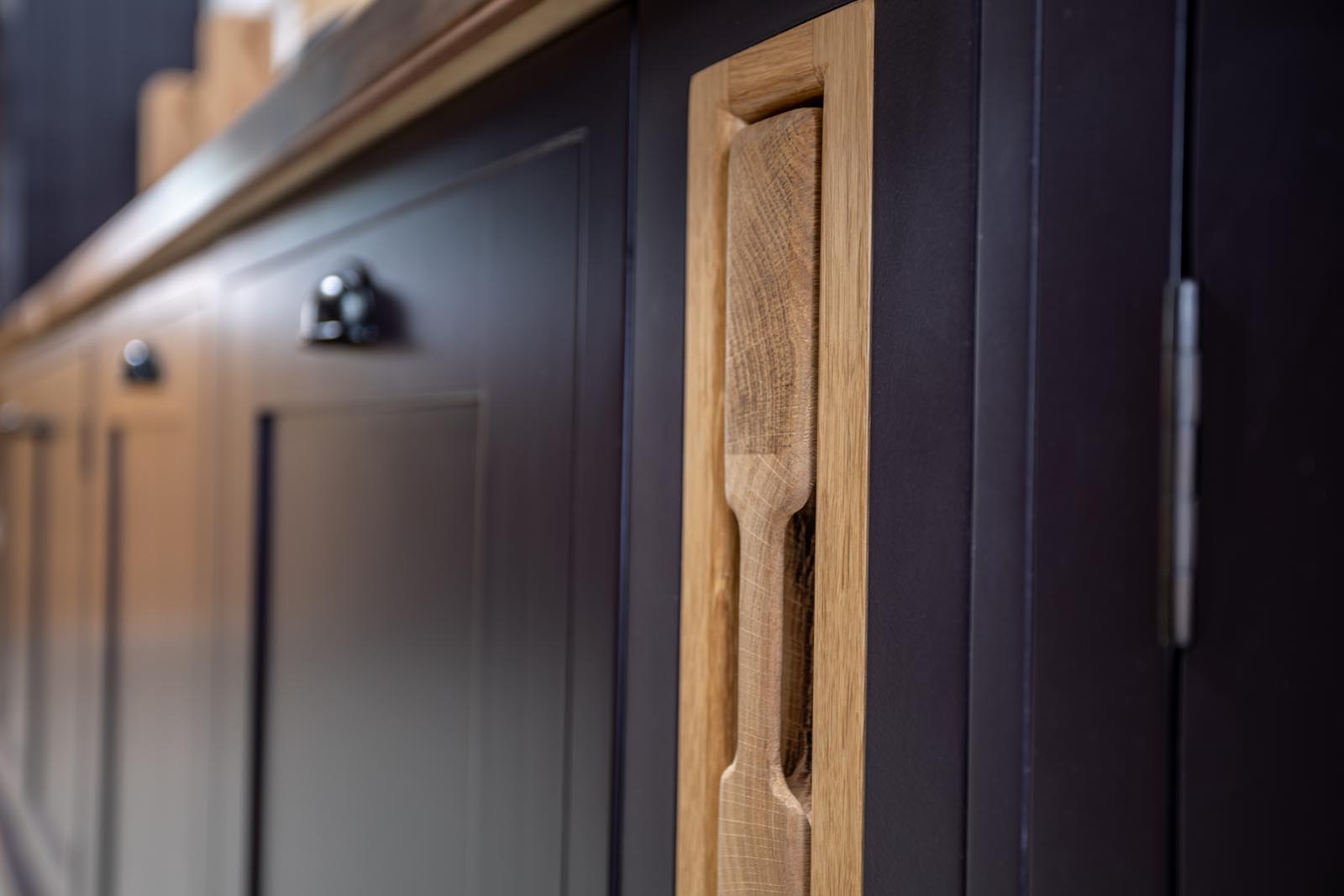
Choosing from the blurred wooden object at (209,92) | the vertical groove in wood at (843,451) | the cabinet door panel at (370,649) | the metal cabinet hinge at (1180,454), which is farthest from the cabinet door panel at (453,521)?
the blurred wooden object at (209,92)

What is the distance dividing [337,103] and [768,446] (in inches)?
15.3

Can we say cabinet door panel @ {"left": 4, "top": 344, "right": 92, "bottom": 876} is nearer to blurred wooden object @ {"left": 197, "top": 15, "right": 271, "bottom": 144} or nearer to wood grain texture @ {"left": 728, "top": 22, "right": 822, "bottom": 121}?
blurred wooden object @ {"left": 197, "top": 15, "right": 271, "bottom": 144}

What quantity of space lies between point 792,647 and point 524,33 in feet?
Result: 0.97

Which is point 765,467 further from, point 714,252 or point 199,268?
point 199,268

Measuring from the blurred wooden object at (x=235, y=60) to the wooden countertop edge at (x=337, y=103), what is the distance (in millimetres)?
154

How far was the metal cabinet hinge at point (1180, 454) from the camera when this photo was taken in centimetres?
27

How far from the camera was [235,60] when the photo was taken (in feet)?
3.71

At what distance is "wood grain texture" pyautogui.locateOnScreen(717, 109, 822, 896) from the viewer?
368 millimetres

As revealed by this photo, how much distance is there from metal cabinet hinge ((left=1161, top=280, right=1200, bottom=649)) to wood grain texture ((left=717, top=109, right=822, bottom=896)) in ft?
0.40

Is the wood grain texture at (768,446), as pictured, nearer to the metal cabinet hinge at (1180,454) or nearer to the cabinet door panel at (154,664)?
the metal cabinet hinge at (1180,454)

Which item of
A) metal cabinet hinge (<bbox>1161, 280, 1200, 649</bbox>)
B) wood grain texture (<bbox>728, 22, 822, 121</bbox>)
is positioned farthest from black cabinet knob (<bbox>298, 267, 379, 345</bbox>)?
metal cabinet hinge (<bbox>1161, 280, 1200, 649</bbox>)

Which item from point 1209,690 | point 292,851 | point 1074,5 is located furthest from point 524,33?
point 292,851

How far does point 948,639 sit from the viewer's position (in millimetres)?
318

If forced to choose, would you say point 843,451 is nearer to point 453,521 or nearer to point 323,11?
point 453,521
